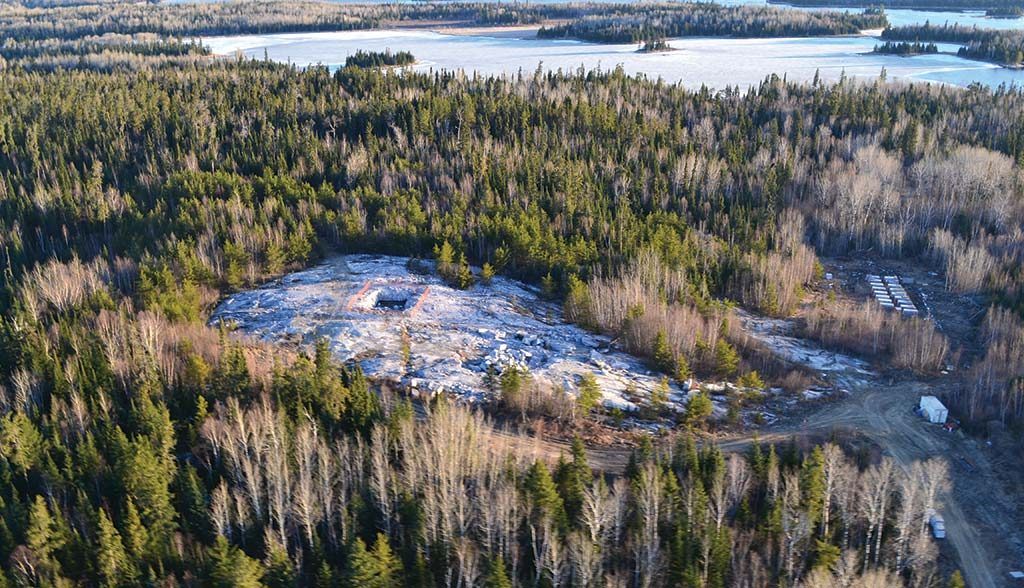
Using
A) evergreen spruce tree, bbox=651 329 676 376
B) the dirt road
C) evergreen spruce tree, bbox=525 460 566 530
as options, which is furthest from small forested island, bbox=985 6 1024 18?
evergreen spruce tree, bbox=525 460 566 530

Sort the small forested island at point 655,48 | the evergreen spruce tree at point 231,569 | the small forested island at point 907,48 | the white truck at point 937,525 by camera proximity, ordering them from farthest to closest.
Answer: the small forested island at point 655,48
the small forested island at point 907,48
the white truck at point 937,525
the evergreen spruce tree at point 231,569

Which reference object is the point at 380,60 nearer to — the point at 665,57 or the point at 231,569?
the point at 665,57

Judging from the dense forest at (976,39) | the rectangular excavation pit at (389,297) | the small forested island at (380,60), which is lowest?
the rectangular excavation pit at (389,297)

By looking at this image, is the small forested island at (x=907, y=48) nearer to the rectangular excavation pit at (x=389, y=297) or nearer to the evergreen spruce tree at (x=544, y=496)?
the rectangular excavation pit at (x=389, y=297)

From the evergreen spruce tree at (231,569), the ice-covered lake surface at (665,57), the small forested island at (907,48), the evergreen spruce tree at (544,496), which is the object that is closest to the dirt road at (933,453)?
the evergreen spruce tree at (544,496)

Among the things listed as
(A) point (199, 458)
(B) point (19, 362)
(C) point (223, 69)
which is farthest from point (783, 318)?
(C) point (223, 69)

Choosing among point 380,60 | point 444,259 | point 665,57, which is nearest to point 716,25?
point 665,57

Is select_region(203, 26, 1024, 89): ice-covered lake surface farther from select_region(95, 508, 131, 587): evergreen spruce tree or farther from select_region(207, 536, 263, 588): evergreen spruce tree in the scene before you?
select_region(95, 508, 131, 587): evergreen spruce tree
